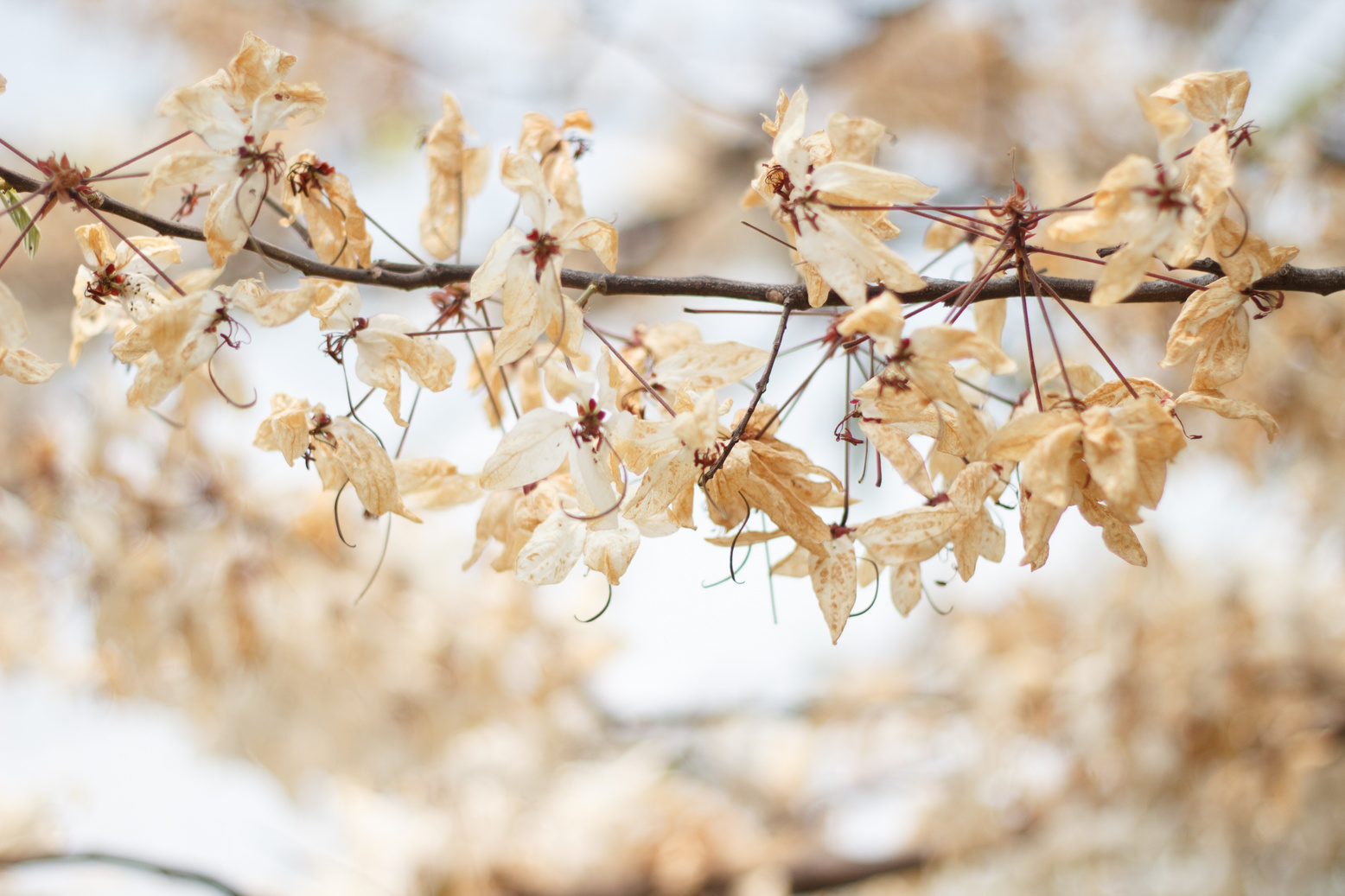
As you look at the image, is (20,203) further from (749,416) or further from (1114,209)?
(1114,209)

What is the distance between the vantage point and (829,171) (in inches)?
21.5

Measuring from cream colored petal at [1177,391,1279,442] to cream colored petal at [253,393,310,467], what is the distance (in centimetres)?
57

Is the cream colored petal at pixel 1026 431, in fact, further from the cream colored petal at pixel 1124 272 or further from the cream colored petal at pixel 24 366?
the cream colored petal at pixel 24 366

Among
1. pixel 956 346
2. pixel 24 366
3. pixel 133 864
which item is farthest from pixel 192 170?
pixel 133 864

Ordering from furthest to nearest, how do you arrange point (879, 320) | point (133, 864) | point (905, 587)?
point (133, 864) → point (905, 587) → point (879, 320)

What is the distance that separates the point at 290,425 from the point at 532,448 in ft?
0.56

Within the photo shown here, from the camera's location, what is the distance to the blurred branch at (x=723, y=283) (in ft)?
1.86

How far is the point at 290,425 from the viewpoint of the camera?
1.95 ft

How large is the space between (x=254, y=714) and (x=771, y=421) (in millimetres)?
1509

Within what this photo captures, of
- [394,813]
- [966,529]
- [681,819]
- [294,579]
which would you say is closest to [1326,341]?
→ [966,529]

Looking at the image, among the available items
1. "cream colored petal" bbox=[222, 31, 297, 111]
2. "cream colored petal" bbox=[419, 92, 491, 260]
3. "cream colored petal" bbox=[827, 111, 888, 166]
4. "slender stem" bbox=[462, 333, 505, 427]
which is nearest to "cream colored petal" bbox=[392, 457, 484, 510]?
"slender stem" bbox=[462, 333, 505, 427]

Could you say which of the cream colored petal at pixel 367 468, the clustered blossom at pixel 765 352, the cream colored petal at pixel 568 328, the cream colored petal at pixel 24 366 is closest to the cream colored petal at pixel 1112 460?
the clustered blossom at pixel 765 352

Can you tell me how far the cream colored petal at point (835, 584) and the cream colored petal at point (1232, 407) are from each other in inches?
9.2

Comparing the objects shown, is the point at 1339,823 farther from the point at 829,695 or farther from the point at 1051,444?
the point at 1051,444
